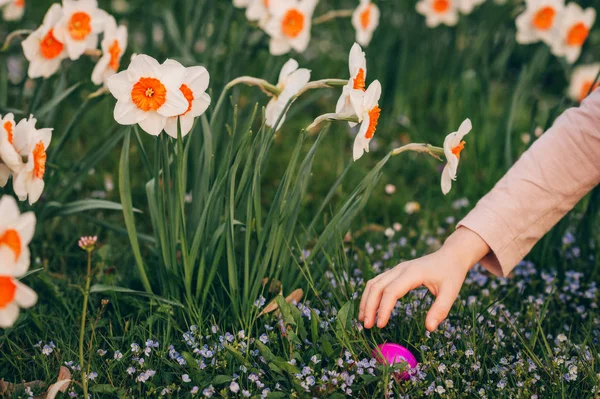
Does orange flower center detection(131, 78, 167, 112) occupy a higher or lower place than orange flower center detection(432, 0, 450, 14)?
lower

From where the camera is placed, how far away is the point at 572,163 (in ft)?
5.39

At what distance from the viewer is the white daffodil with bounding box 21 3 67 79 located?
75.4 inches

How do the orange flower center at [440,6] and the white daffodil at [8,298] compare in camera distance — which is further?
the orange flower center at [440,6]

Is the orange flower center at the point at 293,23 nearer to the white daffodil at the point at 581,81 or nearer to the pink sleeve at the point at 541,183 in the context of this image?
the pink sleeve at the point at 541,183

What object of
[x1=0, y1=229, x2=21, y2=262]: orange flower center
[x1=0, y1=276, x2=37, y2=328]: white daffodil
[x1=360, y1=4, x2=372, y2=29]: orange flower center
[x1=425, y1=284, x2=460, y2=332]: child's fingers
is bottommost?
[x1=425, y1=284, x2=460, y2=332]: child's fingers

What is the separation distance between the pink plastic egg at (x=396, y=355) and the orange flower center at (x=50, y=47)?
1223 millimetres

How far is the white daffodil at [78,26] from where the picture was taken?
192cm

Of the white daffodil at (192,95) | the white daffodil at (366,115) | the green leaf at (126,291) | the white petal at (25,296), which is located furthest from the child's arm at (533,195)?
the white petal at (25,296)

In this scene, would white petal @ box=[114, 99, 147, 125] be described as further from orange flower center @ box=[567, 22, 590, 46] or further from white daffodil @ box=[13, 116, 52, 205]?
orange flower center @ box=[567, 22, 590, 46]

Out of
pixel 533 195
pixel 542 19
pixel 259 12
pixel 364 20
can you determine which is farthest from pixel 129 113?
pixel 542 19

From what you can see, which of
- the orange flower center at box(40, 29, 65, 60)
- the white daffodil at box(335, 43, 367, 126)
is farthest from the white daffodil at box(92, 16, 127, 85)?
the white daffodil at box(335, 43, 367, 126)

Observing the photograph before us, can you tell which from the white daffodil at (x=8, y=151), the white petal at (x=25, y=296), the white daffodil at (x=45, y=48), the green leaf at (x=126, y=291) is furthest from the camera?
the white daffodil at (x=45, y=48)

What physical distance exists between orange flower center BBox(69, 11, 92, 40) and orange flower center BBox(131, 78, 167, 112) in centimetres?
60

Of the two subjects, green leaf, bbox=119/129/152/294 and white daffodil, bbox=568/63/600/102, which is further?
white daffodil, bbox=568/63/600/102
